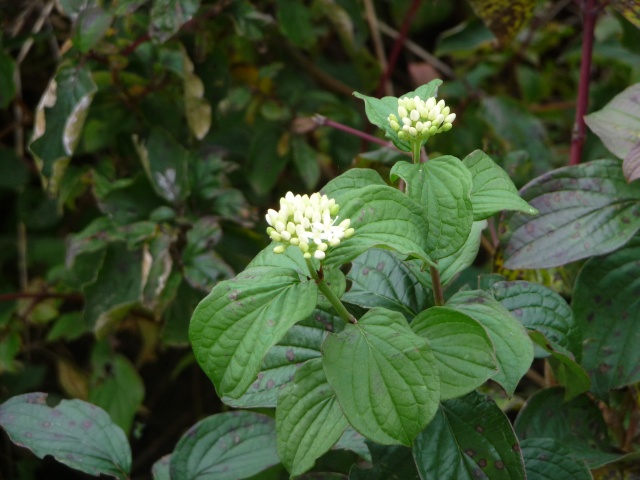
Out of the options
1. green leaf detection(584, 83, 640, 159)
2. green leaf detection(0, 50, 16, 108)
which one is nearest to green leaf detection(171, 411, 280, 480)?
green leaf detection(584, 83, 640, 159)

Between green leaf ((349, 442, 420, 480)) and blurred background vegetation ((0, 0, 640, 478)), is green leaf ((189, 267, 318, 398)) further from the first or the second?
blurred background vegetation ((0, 0, 640, 478))

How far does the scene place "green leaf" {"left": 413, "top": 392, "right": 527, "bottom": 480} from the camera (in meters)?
0.76

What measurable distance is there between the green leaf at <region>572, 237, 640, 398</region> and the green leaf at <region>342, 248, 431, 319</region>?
27 cm

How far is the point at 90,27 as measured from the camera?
4.01 ft

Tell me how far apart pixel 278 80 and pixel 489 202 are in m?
1.05

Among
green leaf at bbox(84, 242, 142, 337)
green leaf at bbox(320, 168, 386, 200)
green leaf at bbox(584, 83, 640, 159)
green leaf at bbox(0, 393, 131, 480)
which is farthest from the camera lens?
green leaf at bbox(84, 242, 142, 337)

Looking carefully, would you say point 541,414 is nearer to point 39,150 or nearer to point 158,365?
point 39,150

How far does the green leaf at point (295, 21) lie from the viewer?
58.0 inches

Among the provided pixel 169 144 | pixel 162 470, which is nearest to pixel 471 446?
pixel 162 470

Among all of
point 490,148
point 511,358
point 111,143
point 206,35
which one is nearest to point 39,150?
point 111,143

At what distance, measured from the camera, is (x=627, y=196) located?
38.3 inches

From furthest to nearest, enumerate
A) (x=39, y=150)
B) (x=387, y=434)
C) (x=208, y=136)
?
(x=208, y=136), (x=39, y=150), (x=387, y=434)

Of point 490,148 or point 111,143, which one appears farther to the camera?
point 111,143

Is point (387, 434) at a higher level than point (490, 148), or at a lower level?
higher
